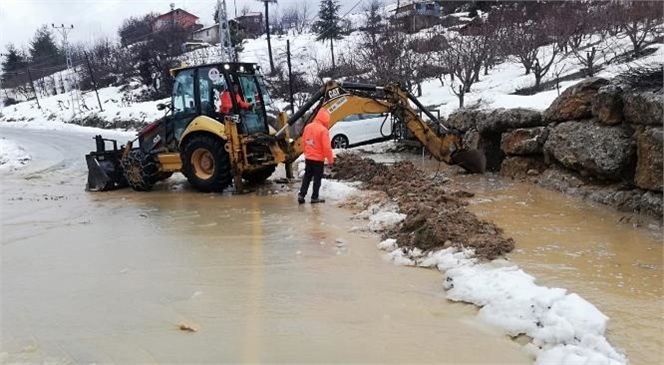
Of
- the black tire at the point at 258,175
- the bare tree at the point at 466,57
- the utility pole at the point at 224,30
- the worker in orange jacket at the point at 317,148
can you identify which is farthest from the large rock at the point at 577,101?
the utility pole at the point at 224,30

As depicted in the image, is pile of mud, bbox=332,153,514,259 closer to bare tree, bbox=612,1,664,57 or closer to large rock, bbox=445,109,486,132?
large rock, bbox=445,109,486,132

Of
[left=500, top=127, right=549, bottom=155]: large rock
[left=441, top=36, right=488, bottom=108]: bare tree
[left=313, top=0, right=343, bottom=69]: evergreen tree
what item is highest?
[left=313, top=0, right=343, bottom=69]: evergreen tree

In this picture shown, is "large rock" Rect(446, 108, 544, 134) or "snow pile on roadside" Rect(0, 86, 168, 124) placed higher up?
"snow pile on roadside" Rect(0, 86, 168, 124)

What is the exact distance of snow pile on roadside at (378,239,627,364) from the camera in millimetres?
3611

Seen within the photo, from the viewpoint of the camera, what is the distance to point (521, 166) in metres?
11.4

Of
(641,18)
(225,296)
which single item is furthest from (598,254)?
(641,18)

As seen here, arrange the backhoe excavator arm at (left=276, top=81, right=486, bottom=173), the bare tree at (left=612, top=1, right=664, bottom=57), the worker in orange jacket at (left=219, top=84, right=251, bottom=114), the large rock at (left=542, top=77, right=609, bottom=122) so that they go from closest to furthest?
the large rock at (left=542, top=77, right=609, bottom=122), the backhoe excavator arm at (left=276, top=81, right=486, bottom=173), the worker in orange jacket at (left=219, top=84, right=251, bottom=114), the bare tree at (left=612, top=1, right=664, bottom=57)

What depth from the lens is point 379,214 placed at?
26.6 feet

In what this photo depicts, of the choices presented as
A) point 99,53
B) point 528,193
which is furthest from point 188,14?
point 528,193

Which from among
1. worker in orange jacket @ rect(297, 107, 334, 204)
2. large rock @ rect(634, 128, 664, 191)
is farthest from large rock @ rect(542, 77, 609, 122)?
worker in orange jacket @ rect(297, 107, 334, 204)

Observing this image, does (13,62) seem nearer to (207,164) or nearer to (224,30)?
(224,30)

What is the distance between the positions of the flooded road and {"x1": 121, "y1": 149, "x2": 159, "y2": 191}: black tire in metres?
2.71

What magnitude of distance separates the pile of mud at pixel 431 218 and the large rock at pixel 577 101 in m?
2.55

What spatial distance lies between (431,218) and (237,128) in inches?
202
